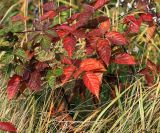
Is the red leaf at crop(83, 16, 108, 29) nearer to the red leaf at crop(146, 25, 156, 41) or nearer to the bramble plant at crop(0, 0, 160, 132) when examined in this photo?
the bramble plant at crop(0, 0, 160, 132)

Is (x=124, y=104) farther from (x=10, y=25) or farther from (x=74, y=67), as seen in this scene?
(x=10, y=25)

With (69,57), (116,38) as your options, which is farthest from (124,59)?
(69,57)

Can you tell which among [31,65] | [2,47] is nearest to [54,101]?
[31,65]

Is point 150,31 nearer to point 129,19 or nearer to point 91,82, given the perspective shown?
point 129,19

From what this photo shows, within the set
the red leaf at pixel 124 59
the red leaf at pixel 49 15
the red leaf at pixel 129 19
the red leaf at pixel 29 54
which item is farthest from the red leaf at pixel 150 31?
the red leaf at pixel 29 54

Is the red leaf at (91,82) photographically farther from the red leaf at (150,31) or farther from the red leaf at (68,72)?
the red leaf at (150,31)
